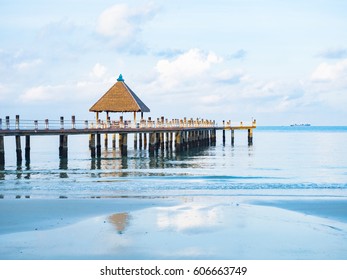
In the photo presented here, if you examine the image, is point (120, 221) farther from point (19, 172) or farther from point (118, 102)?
point (118, 102)

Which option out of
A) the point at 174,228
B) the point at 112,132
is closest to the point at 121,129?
the point at 112,132

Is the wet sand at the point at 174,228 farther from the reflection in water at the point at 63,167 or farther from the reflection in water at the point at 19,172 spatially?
the reflection in water at the point at 19,172

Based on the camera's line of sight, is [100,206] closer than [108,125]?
Yes

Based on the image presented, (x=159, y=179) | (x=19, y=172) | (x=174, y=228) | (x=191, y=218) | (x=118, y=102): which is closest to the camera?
(x=174, y=228)

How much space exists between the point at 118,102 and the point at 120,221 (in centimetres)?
3226

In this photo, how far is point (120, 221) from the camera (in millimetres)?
13867

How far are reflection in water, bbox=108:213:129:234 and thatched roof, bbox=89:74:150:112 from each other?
101 feet

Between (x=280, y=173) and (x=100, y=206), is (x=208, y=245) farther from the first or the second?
(x=280, y=173)

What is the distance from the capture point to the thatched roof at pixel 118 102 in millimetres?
45406

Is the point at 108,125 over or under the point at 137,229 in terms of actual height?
over
